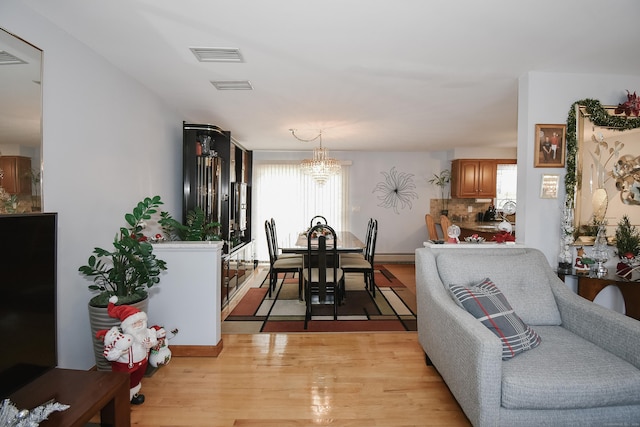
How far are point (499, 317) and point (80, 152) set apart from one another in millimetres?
2893


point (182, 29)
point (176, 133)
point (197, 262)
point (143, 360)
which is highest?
point (182, 29)

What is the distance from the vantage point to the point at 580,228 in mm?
2725

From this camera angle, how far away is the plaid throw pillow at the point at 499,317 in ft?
5.83

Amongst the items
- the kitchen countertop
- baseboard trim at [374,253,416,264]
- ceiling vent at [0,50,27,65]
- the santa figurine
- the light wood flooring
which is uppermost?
ceiling vent at [0,50,27,65]

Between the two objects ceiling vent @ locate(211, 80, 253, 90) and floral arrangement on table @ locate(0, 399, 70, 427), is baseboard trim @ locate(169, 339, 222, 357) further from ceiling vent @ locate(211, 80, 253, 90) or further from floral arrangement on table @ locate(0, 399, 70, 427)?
ceiling vent @ locate(211, 80, 253, 90)

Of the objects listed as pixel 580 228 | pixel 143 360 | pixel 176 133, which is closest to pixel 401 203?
pixel 580 228

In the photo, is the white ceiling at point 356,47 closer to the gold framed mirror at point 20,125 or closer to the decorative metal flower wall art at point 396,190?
the gold framed mirror at point 20,125

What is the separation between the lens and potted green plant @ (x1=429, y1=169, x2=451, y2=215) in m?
6.68

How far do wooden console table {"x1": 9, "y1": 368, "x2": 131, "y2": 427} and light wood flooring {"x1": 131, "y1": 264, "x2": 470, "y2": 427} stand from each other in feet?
1.72

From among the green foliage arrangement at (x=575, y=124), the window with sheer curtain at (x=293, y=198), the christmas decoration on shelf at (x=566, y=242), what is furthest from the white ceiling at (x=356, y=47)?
the window with sheer curtain at (x=293, y=198)

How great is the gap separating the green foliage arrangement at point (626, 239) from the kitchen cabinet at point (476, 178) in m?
3.57

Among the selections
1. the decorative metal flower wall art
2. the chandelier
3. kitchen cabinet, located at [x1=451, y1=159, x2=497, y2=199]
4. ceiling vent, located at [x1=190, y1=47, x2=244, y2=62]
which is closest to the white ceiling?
ceiling vent, located at [x1=190, y1=47, x2=244, y2=62]

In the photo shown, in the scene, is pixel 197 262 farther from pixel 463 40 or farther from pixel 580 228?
pixel 580 228

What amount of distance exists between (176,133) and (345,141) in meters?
2.72
